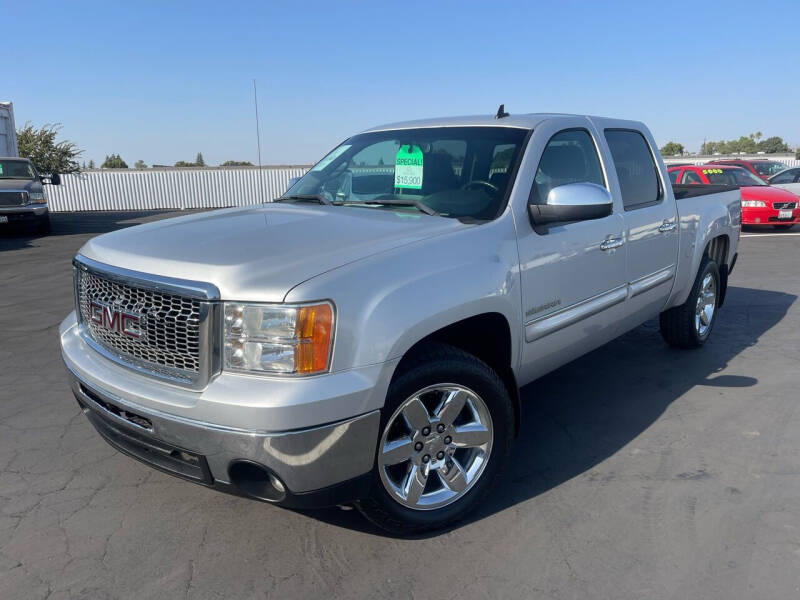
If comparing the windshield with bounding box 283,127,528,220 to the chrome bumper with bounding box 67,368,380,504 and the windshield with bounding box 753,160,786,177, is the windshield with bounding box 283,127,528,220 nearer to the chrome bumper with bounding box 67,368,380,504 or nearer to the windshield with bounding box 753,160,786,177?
the chrome bumper with bounding box 67,368,380,504

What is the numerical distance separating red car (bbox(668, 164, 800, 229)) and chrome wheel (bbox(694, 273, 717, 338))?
879 cm

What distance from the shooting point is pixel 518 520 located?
293 centimetres

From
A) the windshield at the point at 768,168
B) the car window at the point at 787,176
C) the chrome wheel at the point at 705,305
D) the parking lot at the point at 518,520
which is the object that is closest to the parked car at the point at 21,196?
the parking lot at the point at 518,520

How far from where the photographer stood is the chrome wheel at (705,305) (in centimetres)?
525

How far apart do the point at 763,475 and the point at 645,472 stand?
1.93ft

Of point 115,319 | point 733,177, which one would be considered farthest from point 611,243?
point 733,177

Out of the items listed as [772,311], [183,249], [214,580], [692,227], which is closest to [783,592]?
[214,580]

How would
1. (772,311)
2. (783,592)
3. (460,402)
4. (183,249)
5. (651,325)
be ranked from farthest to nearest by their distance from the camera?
(772,311), (651,325), (460,402), (183,249), (783,592)

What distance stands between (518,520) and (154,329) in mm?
1783

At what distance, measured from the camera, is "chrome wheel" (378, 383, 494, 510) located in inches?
104

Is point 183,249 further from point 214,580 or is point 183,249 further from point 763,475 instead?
point 763,475

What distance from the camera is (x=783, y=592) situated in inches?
94.7

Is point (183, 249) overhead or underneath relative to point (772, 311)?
overhead

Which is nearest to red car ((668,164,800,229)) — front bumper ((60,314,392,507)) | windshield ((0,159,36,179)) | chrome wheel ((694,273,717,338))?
chrome wheel ((694,273,717,338))
